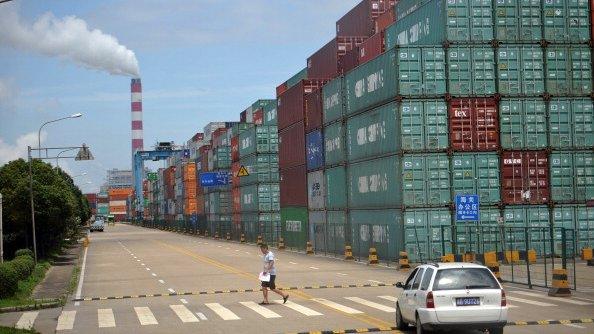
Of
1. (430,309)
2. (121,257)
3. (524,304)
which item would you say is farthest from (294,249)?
(430,309)

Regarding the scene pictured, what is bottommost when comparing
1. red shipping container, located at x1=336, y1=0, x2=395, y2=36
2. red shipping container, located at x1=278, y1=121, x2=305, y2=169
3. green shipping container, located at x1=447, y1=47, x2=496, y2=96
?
red shipping container, located at x1=278, y1=121, x2=305, y2=169

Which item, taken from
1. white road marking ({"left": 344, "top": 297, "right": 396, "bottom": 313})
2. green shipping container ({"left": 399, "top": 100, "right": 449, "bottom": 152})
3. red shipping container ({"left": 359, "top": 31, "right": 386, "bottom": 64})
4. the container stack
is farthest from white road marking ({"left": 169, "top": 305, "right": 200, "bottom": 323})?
the container stack

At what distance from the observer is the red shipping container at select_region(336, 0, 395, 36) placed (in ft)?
193

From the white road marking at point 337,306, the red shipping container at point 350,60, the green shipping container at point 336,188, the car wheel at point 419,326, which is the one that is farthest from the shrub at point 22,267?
the red shipping container at point 350,60

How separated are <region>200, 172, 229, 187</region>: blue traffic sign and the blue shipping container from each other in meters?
36.2

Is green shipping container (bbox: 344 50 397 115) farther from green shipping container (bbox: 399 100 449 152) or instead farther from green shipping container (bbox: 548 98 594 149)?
green shipping container (bbox: 548 98 594 149)

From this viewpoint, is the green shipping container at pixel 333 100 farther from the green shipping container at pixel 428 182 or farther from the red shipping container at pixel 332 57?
the green shipping container at pixel 428 182

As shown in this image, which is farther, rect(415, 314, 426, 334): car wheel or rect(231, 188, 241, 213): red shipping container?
rect(231, 188, 241, 213): red shipping container

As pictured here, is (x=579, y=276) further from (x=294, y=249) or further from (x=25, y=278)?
(x=294, y=249)

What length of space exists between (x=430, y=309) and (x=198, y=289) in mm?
16870

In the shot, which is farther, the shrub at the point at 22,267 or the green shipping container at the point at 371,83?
the green shipping container at the point at 371,83

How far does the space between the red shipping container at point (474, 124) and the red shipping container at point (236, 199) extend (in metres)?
52.2

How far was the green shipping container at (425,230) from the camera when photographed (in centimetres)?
4038

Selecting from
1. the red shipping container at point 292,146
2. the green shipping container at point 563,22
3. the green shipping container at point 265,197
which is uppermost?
the green shipping container at point 563,22
